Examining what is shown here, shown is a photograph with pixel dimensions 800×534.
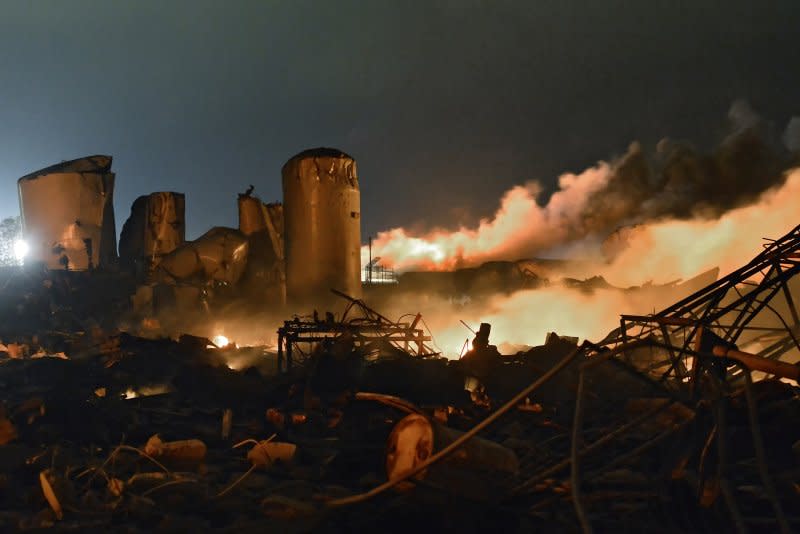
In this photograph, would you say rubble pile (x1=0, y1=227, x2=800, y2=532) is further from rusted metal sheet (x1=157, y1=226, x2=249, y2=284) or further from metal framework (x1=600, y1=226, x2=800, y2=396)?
rusted metal sheet (x1=157, y1=226, x2=249, y2=284)

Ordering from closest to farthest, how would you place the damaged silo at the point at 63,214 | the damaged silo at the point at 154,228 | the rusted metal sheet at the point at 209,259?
1. the rusted metal sheet at the point at 209,259
2. the damaged silo at the point at 63,214
3. the damaged silo at the point at 154,228

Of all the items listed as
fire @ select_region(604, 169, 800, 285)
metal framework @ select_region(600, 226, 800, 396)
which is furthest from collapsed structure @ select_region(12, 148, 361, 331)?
fire @ select_region(604, 169, 800, 285)

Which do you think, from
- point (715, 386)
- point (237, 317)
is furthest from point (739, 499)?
point (237, 317)

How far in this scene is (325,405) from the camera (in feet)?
33.0

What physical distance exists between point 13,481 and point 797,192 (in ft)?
89.6

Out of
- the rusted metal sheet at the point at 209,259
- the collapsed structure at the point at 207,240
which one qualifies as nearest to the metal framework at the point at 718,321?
the collapsed structure at the point at 207,240

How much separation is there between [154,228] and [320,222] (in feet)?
30.7

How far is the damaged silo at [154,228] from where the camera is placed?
77.9ft

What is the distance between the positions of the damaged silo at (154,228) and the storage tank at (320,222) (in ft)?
24.6

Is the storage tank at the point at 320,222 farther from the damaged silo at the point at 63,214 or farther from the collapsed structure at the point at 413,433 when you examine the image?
the damaged silo at the point at 63,214

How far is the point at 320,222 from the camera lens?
59.4 feet

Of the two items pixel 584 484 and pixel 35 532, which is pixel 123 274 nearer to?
pixel 35 532

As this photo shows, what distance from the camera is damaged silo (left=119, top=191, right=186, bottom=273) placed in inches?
934

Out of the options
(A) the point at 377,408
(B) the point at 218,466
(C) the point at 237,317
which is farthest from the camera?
(C) the point at 237,317
